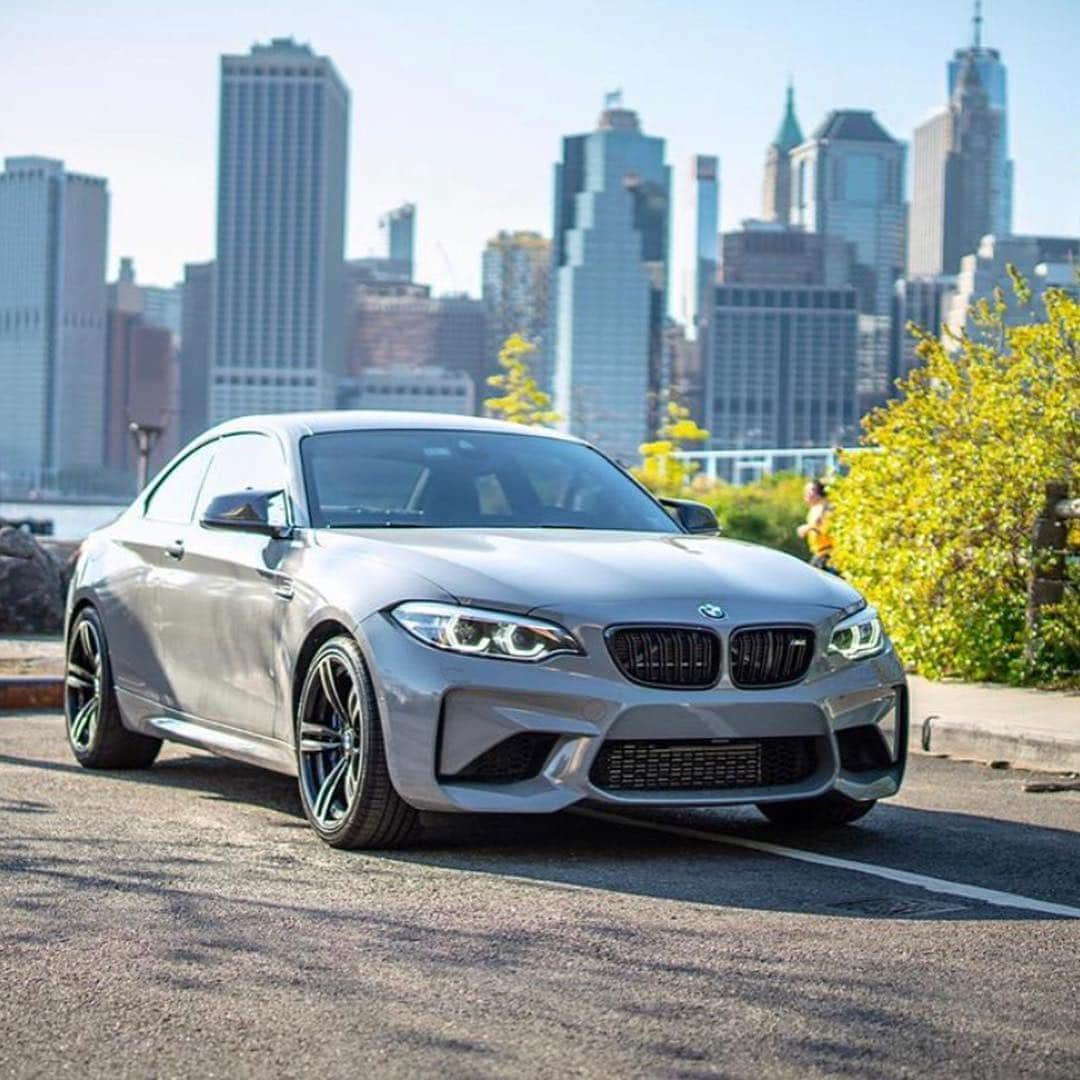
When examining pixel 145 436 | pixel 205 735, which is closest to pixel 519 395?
pixel 145 436

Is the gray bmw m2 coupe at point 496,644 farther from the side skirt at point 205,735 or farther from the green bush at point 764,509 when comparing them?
the green bush at point 764,509

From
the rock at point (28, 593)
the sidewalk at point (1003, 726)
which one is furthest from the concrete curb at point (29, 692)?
the rock at point (28, 593)

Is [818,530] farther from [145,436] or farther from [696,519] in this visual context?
[145,436]

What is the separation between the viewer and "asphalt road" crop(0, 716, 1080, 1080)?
4301 mm

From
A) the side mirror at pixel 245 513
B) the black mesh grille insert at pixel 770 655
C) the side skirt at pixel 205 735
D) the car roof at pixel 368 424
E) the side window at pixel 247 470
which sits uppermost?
the car roof at pixel 368 424

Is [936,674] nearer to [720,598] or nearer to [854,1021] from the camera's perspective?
[720,598]

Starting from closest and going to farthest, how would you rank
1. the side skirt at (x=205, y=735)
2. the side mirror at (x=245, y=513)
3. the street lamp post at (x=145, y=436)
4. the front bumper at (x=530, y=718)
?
the front bumper at (x=530, y=718), the side skirt at (x=205, y=735), the side mirror at (x=245, y=513), the street lamp post at (x=145, y=436)

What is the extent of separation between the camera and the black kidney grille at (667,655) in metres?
6.66

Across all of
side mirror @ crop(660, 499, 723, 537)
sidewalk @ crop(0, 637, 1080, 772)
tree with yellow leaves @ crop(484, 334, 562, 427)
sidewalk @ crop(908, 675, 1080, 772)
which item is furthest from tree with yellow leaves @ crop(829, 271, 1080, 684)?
tree with yellow leaves @ crop(484, 334, 562, 427)

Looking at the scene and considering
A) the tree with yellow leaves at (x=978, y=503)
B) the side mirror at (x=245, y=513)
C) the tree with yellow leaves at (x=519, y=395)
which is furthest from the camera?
the tree with yellow leaves at (x=519, y=395)

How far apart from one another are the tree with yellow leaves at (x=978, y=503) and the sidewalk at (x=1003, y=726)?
796 millimetres

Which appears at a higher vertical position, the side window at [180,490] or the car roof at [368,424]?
the car roof at [368,424]

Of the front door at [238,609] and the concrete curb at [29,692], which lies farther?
the concrete curb at [29,692]

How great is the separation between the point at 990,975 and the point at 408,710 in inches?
87.4
